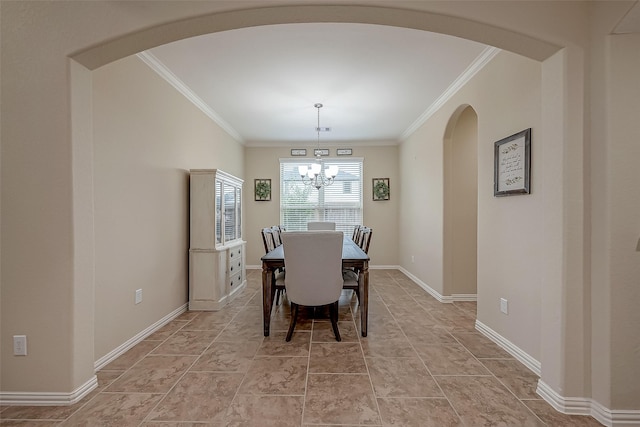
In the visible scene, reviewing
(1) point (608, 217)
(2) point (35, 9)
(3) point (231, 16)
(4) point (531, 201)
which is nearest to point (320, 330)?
(4) point (531, 201)

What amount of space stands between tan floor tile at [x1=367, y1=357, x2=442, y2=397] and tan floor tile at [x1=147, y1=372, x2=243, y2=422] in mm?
968

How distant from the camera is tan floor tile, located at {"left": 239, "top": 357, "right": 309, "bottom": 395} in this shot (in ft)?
6.25

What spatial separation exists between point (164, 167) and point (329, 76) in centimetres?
204

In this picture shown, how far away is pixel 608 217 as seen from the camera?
1.60 meters

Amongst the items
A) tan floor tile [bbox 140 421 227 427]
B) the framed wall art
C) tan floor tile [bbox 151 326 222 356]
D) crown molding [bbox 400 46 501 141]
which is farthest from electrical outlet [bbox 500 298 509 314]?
the framed wall art

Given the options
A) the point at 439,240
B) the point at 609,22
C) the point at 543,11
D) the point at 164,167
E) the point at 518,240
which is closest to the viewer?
the point at 609,22

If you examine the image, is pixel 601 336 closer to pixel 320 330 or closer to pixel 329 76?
pixel 320 330

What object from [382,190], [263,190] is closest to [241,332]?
[263,190]

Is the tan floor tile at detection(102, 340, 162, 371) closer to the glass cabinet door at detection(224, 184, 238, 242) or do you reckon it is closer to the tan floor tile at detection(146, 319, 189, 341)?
the tan floor tile at detection(146, 319, 189, 341)

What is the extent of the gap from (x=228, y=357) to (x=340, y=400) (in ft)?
3.43

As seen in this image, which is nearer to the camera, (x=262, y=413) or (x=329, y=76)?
(x=262, y=413)

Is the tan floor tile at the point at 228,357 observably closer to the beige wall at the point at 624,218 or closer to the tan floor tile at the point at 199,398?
the tan floor tile at the point at 199,398

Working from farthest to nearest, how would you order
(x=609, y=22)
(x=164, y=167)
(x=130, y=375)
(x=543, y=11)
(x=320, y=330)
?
(x=164, y=167)
(x=320, y=330)
(x=130, y=375)
(x=543, y=11)
(x=609, y=22)

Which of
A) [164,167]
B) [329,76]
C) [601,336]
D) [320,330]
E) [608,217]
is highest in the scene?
[329,76]
